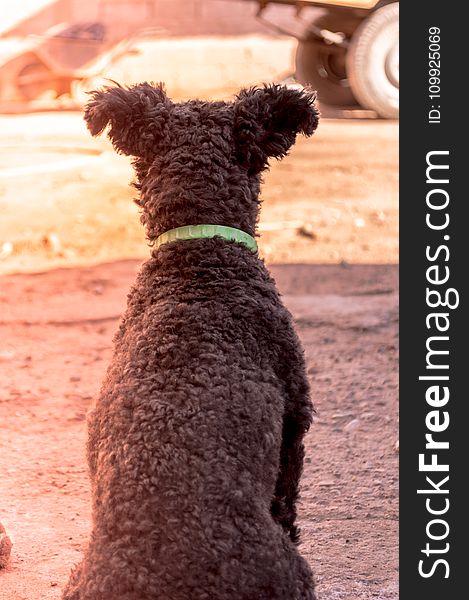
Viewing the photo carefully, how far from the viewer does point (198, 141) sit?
117 inches

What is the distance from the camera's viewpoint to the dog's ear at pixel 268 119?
3.00 meters

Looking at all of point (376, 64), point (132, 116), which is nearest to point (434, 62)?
point (132, 116)

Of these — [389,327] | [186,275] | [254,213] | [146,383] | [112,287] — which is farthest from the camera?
[112,287]

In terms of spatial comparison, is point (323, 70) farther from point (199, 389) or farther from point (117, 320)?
point (199, 389)

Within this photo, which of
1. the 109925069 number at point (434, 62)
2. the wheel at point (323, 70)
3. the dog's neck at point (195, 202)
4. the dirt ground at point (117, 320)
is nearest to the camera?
the dog's neck at point (195, 202)

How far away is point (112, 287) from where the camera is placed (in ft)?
24.4

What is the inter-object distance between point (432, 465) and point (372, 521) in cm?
40

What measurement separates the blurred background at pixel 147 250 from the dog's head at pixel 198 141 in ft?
5.11

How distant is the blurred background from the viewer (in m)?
4.23

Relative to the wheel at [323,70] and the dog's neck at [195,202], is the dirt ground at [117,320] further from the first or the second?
the wheel at [323,70]

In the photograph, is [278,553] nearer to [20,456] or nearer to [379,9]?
[20,456]

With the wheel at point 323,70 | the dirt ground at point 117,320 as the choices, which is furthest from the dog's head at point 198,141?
the wheel at point 323,70

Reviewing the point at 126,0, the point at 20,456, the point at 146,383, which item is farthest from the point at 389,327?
the point at 126,0

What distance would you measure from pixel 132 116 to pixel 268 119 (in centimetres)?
43
